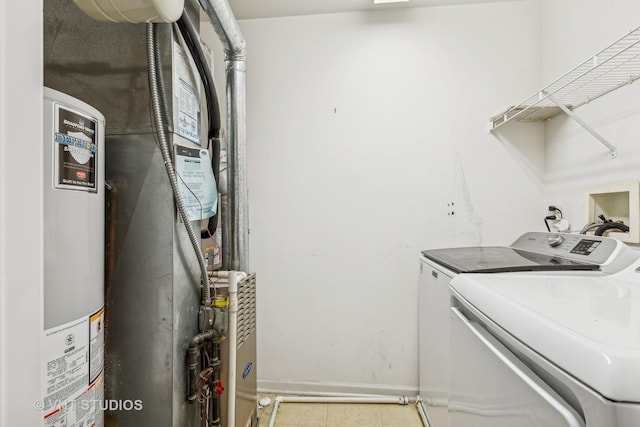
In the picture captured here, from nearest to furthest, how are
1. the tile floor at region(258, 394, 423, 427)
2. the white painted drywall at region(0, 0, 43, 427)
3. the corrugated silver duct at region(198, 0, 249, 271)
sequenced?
1. the white painted drywall at region(0, 0, 43, 427)
2. the corrugated silver duct at region(198, 0, 249, 271)
3. the tile floor at region(258, 394, 423, 427)

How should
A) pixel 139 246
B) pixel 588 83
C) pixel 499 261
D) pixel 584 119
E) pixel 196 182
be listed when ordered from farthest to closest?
pixel 584 119 → pixel 588 83 → pixel 499 261 → pixel 196 182 → pixel 139 246

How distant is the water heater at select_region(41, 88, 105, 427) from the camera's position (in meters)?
0.58

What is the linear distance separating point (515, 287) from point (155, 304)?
1.11m

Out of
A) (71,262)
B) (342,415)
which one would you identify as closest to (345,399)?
(342,415)

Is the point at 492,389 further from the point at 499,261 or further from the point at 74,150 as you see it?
the point at 74,150

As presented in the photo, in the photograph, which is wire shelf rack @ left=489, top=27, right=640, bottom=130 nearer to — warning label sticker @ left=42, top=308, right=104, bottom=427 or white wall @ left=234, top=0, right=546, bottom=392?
white wall @ left=234, top=0, right=546, bottom=392

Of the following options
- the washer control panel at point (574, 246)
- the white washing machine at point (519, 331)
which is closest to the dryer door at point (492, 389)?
the white washing machine at point (519, 331)

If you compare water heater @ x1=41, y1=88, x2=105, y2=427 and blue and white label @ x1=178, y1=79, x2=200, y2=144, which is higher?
blue and white label @ x1=178, y1=79, x2=200, y2=144

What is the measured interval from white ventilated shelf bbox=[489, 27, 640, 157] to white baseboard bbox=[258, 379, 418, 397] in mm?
1706

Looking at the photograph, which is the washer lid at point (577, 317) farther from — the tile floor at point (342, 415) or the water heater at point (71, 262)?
the tile floor at point (342, 415)

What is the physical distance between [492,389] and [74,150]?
1.21 metres

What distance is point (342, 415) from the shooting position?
5.44 feet

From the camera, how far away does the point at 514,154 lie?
1.75 meters

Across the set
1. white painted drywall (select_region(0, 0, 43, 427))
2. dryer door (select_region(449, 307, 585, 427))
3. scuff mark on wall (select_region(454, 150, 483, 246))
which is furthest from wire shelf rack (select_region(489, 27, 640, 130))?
white painted drywall (select_region(0, 0, 43, 427))
